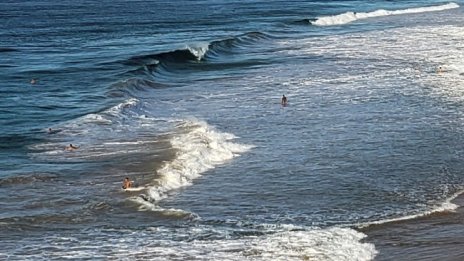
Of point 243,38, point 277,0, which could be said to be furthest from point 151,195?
point 277,0

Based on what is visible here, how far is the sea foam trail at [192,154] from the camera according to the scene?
783 inches

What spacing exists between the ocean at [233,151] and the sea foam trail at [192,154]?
7 centimetres

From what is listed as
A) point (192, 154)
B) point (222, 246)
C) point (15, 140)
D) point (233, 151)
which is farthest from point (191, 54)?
point (222, 246)

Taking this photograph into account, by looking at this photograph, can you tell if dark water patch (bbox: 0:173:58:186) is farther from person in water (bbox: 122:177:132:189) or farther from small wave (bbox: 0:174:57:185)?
person in water (bbox: 122:177:132:189)

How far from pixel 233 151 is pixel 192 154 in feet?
4.47

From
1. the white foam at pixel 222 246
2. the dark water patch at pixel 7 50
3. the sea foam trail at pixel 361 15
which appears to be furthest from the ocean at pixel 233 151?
the sea foam trail at pixel 361 15

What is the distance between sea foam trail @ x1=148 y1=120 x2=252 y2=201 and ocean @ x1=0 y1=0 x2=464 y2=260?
0.07 meters

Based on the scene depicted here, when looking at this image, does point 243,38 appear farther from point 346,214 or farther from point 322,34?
point 346,214

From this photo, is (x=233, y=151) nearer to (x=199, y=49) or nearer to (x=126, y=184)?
(x=126, y=184)

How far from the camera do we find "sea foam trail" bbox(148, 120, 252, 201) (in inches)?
783

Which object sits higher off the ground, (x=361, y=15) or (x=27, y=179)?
(x=361, y=15)

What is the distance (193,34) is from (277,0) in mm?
37737

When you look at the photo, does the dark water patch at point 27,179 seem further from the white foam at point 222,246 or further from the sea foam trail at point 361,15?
the sea foam trail at point 361,15

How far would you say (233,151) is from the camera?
2320 centimetres
